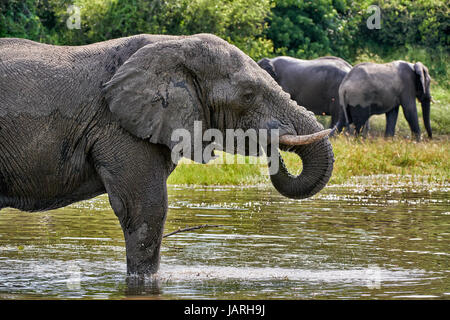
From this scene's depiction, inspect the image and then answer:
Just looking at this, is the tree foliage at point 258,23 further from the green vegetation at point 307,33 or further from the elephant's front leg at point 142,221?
the elephant's front leg at point 142,221

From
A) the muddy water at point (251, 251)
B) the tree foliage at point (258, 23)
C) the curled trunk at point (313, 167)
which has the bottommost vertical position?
the muddy water at point (251, 251)

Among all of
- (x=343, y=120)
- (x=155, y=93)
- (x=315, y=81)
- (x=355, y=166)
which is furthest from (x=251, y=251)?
(x=315, y=81)

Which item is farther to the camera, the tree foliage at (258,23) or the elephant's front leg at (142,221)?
the tree foliage at (258,23)

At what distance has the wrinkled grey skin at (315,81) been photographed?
2272 cm

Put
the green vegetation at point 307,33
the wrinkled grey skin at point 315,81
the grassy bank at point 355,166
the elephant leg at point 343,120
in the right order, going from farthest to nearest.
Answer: the wrinkled grey skin at point 315,81 < the elephant leg at point 343,120 < the green vegetation at point 307,33 < the grassy bank at point 355,166

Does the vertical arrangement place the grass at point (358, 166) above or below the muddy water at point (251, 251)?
above

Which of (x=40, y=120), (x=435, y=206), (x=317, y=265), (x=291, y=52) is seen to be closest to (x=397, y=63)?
(x=291, y=52)

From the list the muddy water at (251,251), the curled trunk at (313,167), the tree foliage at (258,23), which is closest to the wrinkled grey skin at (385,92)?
the tree foliage at (258,23)

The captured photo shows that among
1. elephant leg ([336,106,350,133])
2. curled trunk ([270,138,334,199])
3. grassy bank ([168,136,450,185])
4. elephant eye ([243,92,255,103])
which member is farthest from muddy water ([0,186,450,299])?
elephant leg ([336,106,350,133])

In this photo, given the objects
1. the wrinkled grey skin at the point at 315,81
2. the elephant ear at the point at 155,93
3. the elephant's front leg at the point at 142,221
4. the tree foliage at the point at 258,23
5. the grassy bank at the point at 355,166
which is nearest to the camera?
the elephant ear at the point at 155,93

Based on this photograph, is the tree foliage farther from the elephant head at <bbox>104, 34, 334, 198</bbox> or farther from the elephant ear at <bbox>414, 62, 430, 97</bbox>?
the elephant head at <bbox>104, 34, 334, 198</bbox>

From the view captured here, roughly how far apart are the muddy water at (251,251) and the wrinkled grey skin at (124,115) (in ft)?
1.92

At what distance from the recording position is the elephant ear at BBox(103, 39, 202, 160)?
6.75m

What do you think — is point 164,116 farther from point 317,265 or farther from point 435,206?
point 435,206
